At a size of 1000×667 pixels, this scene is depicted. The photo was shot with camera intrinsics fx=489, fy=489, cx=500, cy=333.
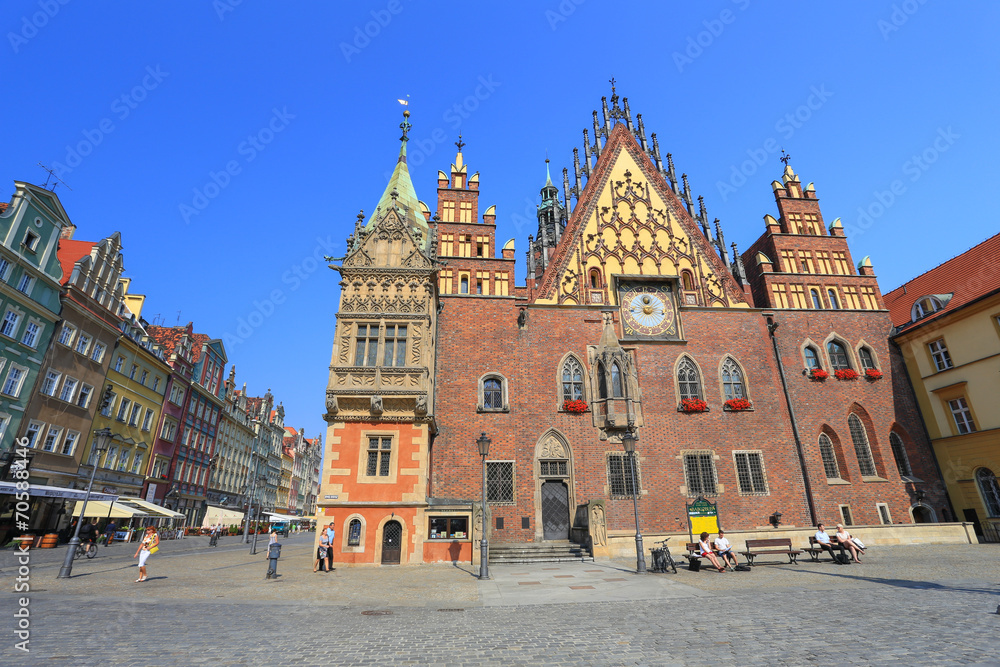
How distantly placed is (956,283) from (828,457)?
513 inches

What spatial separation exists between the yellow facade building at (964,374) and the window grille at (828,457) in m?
5.80

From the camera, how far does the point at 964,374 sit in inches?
1001

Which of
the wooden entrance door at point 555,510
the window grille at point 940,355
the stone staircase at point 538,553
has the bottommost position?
the stone staircase at point 538,553

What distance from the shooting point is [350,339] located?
21.7m

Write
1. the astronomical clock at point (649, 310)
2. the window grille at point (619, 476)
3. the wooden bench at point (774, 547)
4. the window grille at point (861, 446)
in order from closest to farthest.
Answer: the wooden bench at point (774, 547), the window grille at point (619, 476), the window grille at point (861, 446), the astronomical clock at point (649, 310)

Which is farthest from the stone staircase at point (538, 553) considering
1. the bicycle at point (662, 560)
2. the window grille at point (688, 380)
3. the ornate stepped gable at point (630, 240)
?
the ornate stepped gable at point (630, 240)

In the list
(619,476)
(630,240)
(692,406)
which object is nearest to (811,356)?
(692,406)

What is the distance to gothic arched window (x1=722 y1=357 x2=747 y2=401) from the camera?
2650 cm

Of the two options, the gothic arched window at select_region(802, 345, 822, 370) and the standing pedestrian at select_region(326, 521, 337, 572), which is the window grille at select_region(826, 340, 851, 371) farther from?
the standing pedestrian at select_region(326, 521, 337, 572)

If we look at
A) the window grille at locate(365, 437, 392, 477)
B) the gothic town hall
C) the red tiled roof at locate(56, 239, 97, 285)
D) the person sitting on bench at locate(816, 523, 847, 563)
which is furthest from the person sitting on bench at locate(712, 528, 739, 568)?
the red tiled roof at locate(56, 239, 97, 285)

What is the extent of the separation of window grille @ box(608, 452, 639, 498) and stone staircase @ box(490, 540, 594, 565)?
3.69m

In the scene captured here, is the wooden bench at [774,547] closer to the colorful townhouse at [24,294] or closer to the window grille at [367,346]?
the window grille at [367,346]

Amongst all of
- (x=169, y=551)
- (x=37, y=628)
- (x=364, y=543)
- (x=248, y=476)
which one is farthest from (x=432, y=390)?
(x=248, y=476)

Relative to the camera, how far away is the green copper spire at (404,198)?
2662 cm
